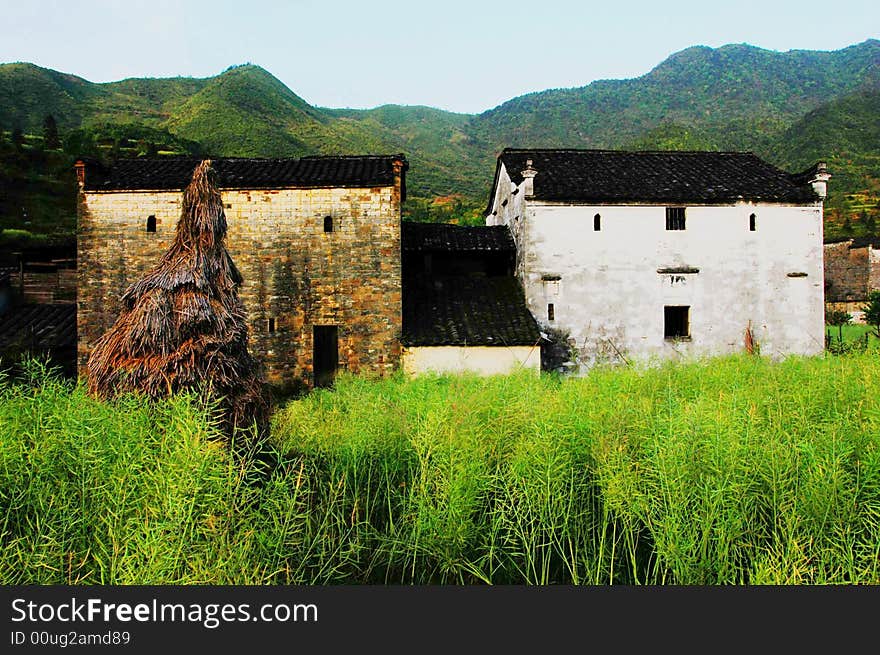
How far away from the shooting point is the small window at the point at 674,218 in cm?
1748

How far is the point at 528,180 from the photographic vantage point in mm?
16984

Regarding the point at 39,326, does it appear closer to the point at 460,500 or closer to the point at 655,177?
the point at 460,500

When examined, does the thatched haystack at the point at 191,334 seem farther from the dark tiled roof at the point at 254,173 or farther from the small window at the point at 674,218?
the small window at the point at 674,218

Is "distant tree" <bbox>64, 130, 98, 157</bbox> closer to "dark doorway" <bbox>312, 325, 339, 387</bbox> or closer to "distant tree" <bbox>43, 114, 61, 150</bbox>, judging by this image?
"distant tree" <bbox>43, 114, 61, 150</bbox>

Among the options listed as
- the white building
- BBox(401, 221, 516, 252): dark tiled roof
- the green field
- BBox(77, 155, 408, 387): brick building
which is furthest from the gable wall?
the green field

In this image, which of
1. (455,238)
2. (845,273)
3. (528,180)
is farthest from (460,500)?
(845,273)

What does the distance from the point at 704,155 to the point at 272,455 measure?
1720 centimetres

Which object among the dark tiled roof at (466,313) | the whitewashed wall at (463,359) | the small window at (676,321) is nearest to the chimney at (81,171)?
the dark tiled roof at (466,313)

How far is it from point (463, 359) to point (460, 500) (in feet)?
32.1

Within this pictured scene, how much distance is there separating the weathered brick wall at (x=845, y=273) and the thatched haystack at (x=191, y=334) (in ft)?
118

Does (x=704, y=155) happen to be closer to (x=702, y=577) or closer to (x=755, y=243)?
(x=755, y=243)

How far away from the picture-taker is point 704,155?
1956cm

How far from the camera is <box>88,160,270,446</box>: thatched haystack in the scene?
749 cm

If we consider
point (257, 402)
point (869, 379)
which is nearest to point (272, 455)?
point (257, 402)
